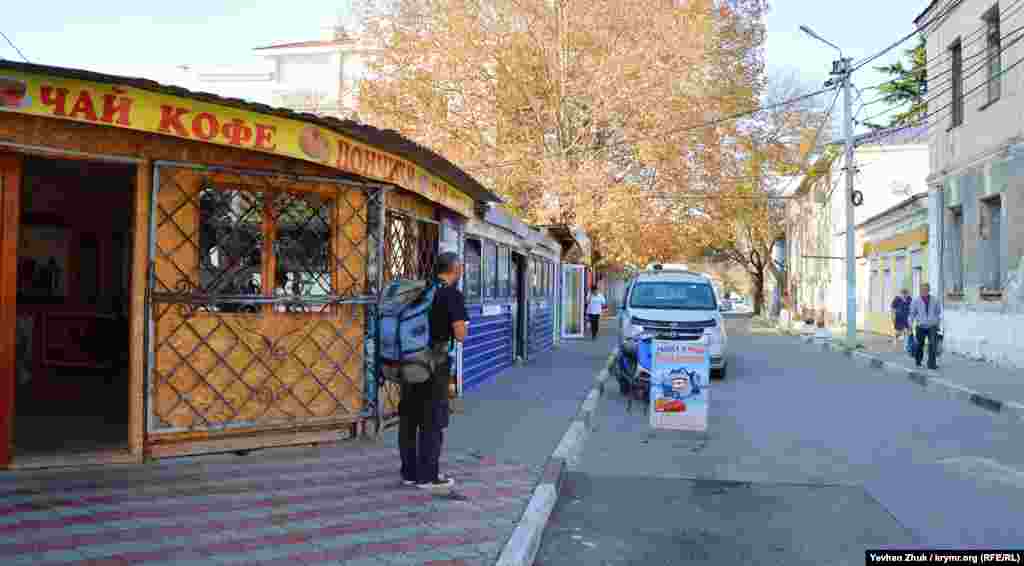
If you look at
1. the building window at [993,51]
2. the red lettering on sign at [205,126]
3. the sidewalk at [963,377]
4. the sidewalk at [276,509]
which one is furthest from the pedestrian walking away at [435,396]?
the building window at [993,51]

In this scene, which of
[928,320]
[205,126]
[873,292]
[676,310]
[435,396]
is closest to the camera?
[435,396]

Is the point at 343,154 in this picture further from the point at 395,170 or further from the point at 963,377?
the point at 963,377

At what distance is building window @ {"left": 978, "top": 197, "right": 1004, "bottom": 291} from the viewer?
19.8 meters

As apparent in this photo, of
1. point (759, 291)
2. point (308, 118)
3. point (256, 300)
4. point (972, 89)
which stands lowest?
point (256, 300)

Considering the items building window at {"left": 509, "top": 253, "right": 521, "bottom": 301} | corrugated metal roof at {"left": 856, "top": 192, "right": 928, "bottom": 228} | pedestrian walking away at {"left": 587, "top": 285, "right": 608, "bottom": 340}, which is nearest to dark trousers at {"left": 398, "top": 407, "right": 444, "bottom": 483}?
building window at {"left": 509, "top": 253, "right": 521, "bottom": 301}

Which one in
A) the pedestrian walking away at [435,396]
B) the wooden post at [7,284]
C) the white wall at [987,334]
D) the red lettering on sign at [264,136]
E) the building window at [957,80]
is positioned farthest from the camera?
the building window at [957,80]

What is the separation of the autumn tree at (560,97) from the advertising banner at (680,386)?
15.3 meters

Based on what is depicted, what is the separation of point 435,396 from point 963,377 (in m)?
13.6

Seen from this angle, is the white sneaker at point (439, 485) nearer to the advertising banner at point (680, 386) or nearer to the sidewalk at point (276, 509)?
the sidewalk at point (276, 509)

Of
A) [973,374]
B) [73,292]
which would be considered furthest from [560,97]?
[73,292]

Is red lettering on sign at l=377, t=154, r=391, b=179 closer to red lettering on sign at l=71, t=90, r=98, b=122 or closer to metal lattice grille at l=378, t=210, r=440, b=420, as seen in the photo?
metal lattice grille at l=378, t=210, r=440, b=420

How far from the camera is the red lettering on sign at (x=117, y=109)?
6645 millimetres

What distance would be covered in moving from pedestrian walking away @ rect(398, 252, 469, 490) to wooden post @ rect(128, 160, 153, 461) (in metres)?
2.34

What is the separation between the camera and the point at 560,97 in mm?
26750
